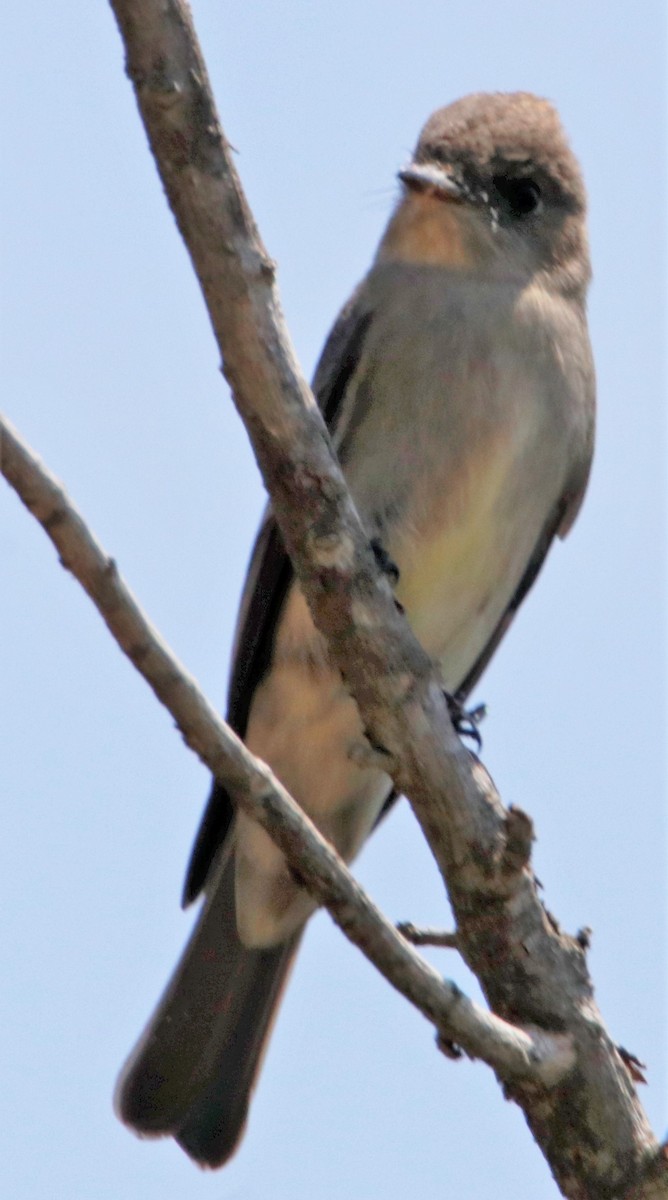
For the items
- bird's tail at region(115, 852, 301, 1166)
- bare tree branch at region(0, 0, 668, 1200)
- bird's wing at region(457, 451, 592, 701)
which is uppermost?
bird's wing at region(457, 451, 592, 701)

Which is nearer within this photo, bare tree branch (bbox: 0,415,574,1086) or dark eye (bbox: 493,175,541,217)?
bare tree branch (bbox: 0,415,574,1086)

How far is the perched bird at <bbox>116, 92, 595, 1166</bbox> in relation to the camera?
18.3 feet

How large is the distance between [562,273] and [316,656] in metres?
1.71

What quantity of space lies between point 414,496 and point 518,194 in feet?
4.61

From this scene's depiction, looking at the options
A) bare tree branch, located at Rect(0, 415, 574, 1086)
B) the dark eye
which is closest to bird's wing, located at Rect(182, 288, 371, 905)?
the dark eye

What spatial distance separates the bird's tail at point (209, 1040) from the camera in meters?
5.79

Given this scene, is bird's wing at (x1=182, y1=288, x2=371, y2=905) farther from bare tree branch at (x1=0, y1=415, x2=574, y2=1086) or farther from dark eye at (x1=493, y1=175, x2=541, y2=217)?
bare tree branch at (x1=0, y1=415, x2=574, y2=1086)

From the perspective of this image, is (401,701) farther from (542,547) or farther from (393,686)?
(542,547)

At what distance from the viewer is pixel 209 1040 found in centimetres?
604

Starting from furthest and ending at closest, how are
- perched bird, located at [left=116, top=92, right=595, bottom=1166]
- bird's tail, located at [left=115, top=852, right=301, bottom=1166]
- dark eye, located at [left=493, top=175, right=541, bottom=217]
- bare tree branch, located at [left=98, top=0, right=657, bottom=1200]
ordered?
dark eye, located at [left=493, top=175, right=541, bottom=217] → bird's tail, located at [left=115, top=852, right=301, bottom=1166] → perched bird, located at [left=116, top=92, right=595, bottom=1166] → bare tree branch, located at [left=98, top=0, right=657, bottom=1200]

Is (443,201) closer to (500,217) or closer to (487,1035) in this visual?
(500,217)

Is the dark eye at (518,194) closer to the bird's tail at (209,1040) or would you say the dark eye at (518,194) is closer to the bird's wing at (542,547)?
the bird's wing at (542,547)

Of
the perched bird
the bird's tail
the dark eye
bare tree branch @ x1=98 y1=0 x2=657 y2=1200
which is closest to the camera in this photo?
bare tree branch @ x1=98 y1=0 x2=657 y2=1200

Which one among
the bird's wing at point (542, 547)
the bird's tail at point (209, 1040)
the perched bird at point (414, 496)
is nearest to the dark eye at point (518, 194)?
the perched bird at point (414, 496)
